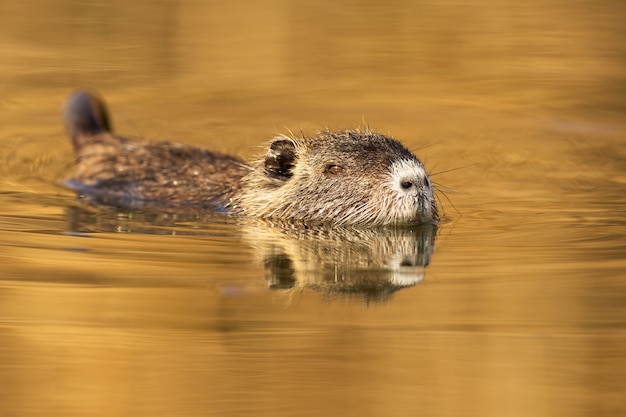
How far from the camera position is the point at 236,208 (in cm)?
883


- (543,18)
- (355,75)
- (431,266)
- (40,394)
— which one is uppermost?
(543,18)

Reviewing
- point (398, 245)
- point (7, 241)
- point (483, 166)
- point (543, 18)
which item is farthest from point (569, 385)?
point (543, 18)

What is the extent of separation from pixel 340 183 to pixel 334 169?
0.40 ft

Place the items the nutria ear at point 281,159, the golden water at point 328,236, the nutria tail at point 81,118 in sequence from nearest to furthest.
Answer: the golden water at point 328,236 → the nutria ear at point 281,159 → the nutria tail at point 81,118

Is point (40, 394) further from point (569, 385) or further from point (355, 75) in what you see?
point (355, 75)

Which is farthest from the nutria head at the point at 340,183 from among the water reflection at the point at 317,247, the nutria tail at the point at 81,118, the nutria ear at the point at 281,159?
the nutria tail at the point at 81,118

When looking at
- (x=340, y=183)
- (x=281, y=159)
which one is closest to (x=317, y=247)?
(x=340, y=183)

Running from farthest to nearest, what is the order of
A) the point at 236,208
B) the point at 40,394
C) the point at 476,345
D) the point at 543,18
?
the point at 543,18, the point at 236,208, the point at 476,345, the point at 40,394

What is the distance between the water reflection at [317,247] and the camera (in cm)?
672

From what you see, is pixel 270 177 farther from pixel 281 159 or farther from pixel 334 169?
pixel 334 169

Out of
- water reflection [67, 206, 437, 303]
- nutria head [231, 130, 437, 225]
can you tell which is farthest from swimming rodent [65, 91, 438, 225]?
water reflection [67, 206, 437, 303]

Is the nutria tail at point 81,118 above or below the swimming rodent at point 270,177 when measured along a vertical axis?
above

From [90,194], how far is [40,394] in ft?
14.8

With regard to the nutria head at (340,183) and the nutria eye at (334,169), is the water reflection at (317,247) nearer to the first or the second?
the nutria head at (340,183)
